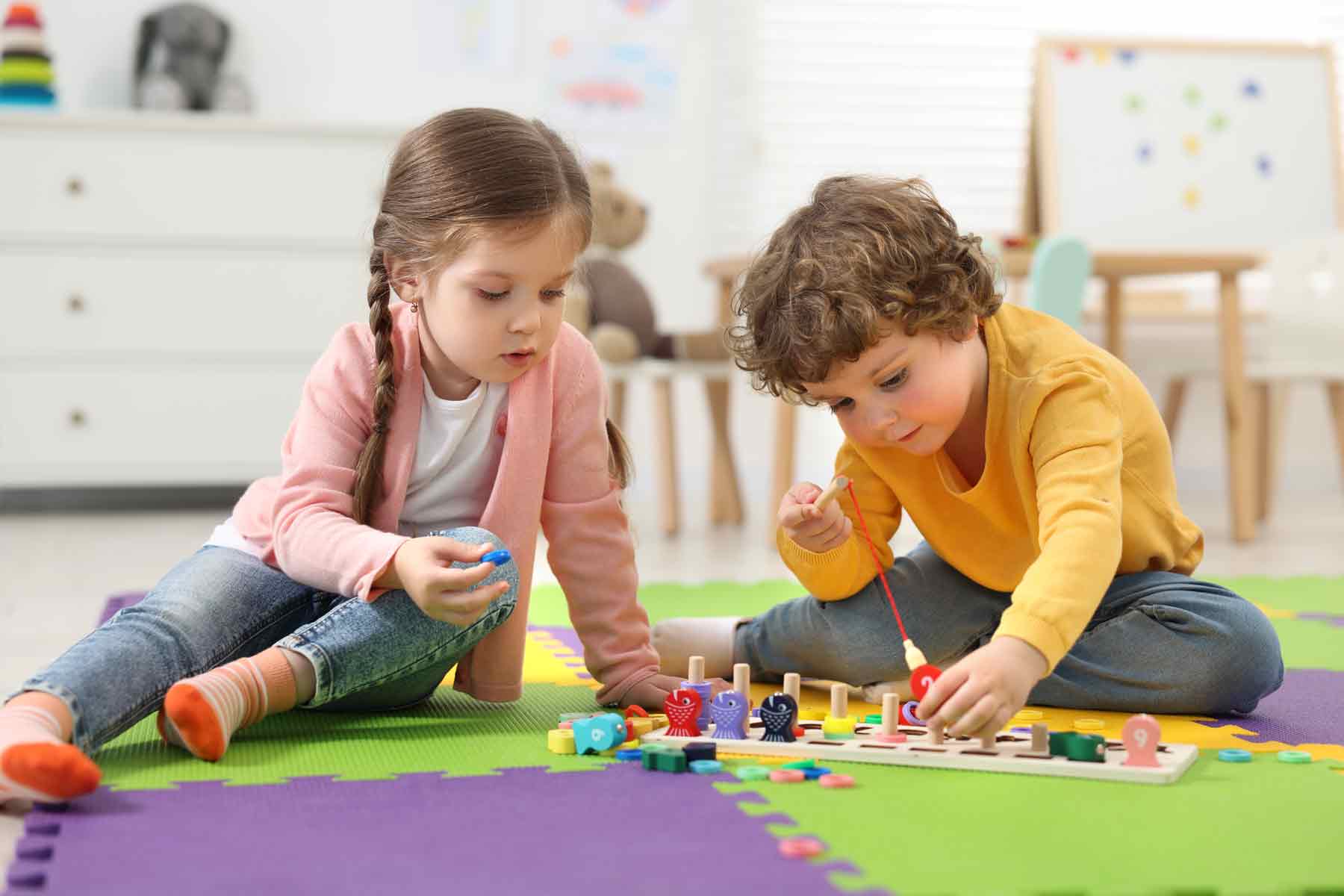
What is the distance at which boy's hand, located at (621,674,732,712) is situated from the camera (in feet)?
3.67

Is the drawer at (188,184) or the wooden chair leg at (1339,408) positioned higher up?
the drawer at (188,184)

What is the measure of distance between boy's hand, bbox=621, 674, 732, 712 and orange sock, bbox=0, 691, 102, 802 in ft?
1.35

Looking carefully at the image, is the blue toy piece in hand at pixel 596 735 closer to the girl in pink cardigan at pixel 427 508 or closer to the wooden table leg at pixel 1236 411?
the girl in pink cardigan at pixel 427 508

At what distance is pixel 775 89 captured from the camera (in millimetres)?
3529

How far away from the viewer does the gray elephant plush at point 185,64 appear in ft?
9.94

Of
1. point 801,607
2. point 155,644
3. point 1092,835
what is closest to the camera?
point 1092,835

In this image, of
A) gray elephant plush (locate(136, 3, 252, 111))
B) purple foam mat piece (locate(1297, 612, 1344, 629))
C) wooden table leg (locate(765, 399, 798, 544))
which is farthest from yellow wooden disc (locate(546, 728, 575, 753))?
gray elephant plush (locate(136, 3, 252, 111))

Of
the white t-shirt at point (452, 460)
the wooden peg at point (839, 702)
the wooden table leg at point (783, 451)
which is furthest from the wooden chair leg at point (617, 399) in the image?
the wooden peg at point (839, 702)

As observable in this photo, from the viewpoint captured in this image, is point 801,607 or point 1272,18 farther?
point 1272,18

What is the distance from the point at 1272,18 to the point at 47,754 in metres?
3.69

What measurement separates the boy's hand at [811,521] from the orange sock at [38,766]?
0.53 meters

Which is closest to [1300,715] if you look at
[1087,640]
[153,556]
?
[1087,640]

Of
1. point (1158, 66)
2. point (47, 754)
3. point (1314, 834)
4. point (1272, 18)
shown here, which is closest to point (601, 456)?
point (47, 754)

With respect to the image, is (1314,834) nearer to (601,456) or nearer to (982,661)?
(982,661)
